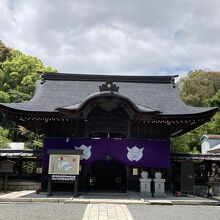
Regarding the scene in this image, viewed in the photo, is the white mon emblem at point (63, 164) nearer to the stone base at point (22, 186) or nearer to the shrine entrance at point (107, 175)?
the stone base at point (22, 186)

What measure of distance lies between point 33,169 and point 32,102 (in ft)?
19.8

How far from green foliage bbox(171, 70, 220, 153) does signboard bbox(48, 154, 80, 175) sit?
1123 inches

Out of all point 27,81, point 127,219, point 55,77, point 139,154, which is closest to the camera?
point 127,219

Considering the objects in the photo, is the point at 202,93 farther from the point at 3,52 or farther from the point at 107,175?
the point at 107,175

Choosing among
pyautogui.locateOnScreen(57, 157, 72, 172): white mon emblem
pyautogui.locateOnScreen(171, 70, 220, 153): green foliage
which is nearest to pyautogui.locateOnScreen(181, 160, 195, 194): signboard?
pyautogui.locateOnScreen(57, 157, 72, 172): white mon emblem

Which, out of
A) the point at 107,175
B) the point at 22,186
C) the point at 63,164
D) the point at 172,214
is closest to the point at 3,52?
the point at 22,186

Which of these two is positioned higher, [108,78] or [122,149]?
[108,78]

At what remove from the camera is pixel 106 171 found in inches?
754

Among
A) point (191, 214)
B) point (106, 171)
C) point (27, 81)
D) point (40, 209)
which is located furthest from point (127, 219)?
point (27, 81)

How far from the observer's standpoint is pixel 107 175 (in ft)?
62.3

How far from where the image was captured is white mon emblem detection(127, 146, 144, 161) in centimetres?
1556

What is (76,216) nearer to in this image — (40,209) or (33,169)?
(40,209)

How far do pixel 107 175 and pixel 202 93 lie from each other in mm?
35859

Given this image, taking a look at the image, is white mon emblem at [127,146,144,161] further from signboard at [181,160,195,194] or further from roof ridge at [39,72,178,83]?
roof ridge at [39,72,178,83]
